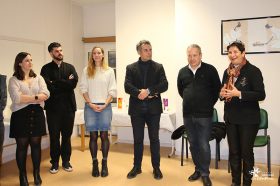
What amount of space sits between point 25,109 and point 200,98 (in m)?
1.74

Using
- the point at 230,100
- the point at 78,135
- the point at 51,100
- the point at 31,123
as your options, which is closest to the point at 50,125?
the point at 51,100

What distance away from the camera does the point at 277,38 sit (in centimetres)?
355

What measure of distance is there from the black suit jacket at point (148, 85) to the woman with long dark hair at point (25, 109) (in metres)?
0.89

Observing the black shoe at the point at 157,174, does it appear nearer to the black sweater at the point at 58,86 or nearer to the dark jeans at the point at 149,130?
the dark jeans at the point at 149,130

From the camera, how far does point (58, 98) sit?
329 cm

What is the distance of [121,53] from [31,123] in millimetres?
2544

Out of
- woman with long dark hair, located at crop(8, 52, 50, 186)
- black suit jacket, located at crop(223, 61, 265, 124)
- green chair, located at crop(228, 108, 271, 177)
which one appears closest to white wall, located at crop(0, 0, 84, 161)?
woman with long dark hair, located at crop(8, 52, 50, 186)

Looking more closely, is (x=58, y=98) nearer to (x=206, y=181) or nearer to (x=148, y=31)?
(x=206, y=181)

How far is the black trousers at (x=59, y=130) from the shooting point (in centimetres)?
A: 332

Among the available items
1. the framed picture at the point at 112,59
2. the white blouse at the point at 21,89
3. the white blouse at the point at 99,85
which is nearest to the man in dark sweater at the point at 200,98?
the white blouse at the point at 99,85

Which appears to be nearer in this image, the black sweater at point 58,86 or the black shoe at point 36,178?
the black shoe at point 36,178

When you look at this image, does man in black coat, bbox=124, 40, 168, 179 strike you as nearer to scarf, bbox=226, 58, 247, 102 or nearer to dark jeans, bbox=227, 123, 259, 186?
scarf, bbox=226, 58, 247, 102

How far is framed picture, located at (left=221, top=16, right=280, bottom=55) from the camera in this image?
3566 mm

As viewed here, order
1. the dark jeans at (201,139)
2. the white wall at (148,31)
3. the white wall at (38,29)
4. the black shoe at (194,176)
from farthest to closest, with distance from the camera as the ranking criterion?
1. the white wall at (148,31)
2. the white wall at (38,29)
3. the black shoe at (194,176)
4. the dark jeans at (201,139)
